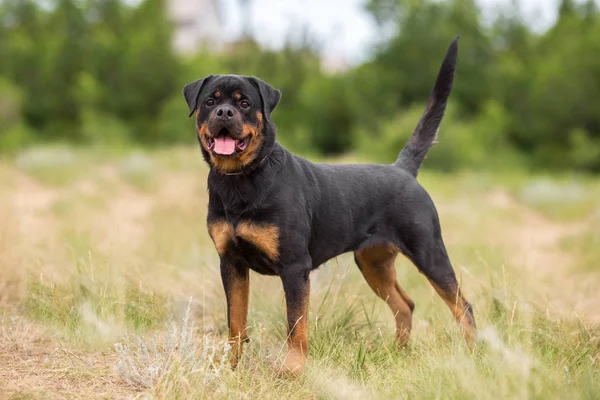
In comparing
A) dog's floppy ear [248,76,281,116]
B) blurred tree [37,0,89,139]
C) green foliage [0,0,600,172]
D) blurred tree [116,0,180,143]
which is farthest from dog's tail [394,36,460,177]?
blurred tree [37,0,89,139]

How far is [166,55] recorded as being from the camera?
2177 cm

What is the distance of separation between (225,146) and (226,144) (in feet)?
0.05

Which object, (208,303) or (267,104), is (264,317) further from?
(267,104)

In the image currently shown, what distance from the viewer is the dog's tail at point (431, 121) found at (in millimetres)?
4895

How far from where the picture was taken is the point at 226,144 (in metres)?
3.78

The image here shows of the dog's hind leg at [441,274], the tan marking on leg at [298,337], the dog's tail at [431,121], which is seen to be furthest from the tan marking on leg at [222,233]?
the dog's tail at [431,121]

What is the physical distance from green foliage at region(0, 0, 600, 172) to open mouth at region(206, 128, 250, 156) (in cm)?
1553

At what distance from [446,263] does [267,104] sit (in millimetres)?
1681

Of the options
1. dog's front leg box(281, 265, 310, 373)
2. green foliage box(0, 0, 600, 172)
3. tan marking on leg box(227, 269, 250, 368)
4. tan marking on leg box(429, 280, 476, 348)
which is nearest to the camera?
dog's front leg box(281, 265, 310, 373)

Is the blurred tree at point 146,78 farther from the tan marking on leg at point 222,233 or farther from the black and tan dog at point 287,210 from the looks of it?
the tan marking on leg at point 222,233

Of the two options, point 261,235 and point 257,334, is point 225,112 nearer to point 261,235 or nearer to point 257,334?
point 261,235

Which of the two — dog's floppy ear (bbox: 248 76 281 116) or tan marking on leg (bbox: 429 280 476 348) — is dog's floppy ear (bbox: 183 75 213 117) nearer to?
dog's floppy ear (bbox: 248 76 281 116)

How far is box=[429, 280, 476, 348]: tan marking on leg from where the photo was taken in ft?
14.0

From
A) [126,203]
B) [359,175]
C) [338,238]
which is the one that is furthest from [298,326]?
[126,203]
